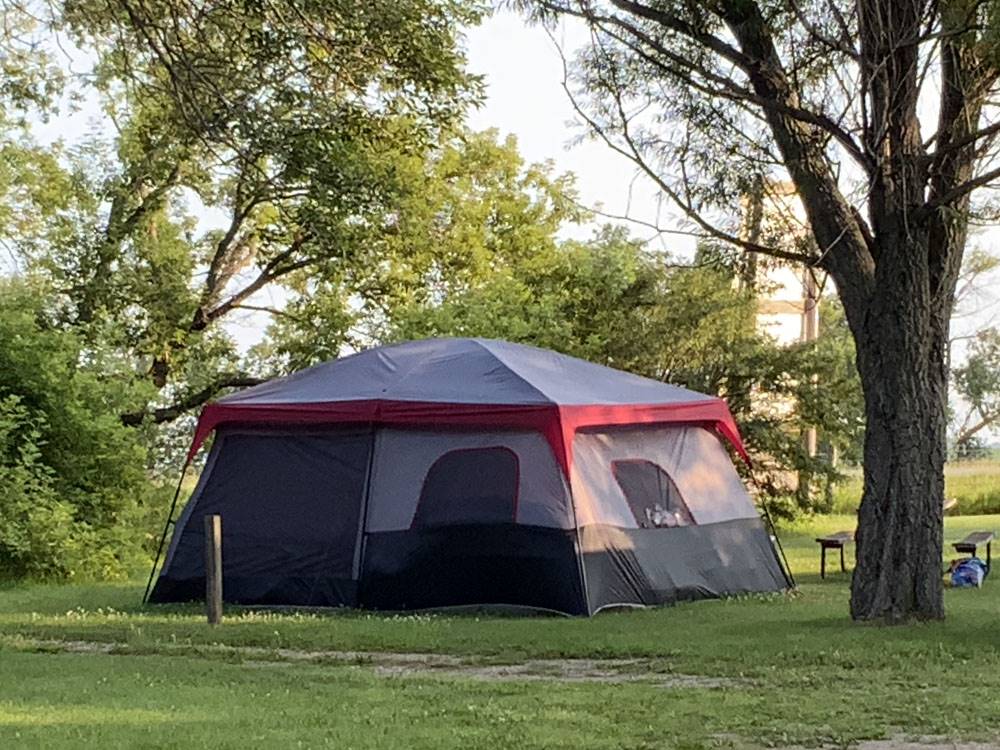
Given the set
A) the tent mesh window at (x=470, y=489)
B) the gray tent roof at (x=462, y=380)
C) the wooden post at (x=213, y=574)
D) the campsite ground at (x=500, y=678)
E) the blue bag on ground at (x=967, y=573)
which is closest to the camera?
the campsite ground at (x=500, y=678)

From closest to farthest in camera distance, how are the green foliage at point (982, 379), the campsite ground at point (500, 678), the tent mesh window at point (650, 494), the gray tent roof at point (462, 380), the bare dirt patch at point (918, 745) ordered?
the bare dirt patch at point (918, 745) → the campsite ground at point (500, 678) → the gray tent roof at point (462, 380) → the tent mesh window at point (650, 494) → the green foliage at point (982, 379)

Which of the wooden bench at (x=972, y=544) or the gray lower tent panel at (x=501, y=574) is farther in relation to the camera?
the wooden bench at (x=972, y=544)

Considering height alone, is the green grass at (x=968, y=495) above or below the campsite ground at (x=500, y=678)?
above

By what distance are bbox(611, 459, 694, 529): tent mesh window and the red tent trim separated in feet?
1.37

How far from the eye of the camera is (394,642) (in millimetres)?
10266

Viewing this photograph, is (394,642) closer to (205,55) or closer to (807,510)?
(205,55)

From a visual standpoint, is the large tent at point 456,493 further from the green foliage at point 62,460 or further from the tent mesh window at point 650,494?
the green foliage at point 62,460

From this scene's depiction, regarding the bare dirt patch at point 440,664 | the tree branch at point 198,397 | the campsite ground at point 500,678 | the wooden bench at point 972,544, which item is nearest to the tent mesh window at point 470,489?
the campsite ground at point 500,678

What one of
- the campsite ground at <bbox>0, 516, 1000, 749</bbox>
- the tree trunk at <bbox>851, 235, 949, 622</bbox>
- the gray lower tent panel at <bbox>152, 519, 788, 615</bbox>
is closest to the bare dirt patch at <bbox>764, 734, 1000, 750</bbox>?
the campsite ground at <bbox>0, 516, 1000, 749</bbox>

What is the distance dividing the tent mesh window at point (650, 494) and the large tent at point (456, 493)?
16mm

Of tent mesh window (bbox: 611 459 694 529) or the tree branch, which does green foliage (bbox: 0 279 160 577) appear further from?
tent mesh window (bbox: 611 459 694 529)

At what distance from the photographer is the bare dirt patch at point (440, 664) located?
27.9ft

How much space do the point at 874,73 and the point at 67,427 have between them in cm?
1078

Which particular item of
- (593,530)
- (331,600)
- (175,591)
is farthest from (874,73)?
(175,591)
